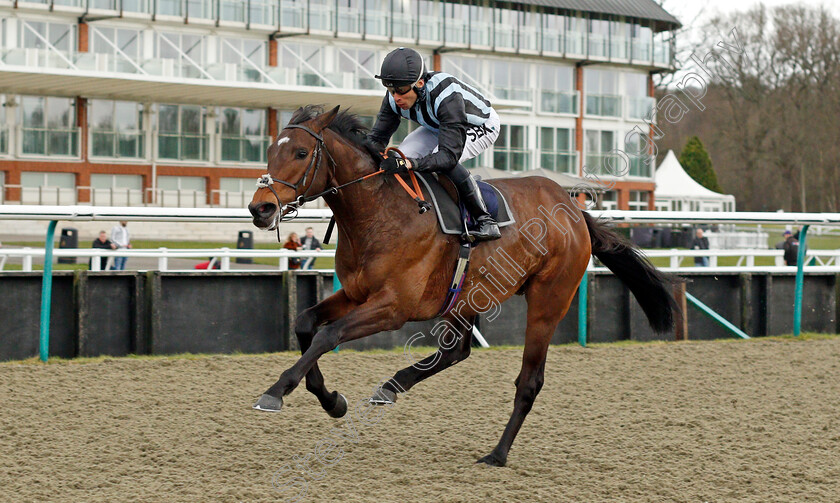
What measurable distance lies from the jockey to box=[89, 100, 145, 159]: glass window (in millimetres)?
24646

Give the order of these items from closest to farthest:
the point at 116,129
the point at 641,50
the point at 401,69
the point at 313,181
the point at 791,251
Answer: the point at 313,181
the point at 401,69
the point at 791,251
the point at 116,129
the point at 641,50

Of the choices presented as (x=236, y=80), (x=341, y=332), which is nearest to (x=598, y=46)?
(x=236, y=80)

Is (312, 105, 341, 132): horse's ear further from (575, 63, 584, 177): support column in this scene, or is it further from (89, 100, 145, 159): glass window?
(575, 63, 584, 177): support column

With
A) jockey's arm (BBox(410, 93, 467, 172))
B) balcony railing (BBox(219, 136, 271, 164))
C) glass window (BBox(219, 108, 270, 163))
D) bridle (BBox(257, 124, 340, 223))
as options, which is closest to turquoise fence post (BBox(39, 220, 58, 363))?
bridle (BBox(257, 124, 340, 223))

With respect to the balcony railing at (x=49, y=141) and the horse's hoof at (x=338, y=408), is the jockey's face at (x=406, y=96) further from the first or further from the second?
the balcony railing at (x=49, y=141)

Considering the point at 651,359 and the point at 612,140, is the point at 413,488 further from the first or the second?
the point at 612,140

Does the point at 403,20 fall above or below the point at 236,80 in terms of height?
above

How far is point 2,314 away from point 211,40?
23325 millimetres

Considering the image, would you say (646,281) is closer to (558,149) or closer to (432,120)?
(432,120)

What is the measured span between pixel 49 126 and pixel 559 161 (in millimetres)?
17447

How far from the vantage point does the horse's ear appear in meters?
4.12

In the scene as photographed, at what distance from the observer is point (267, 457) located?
13.6 ft

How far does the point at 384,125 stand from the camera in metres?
4.66

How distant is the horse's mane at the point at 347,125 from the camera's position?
13.9 feet
